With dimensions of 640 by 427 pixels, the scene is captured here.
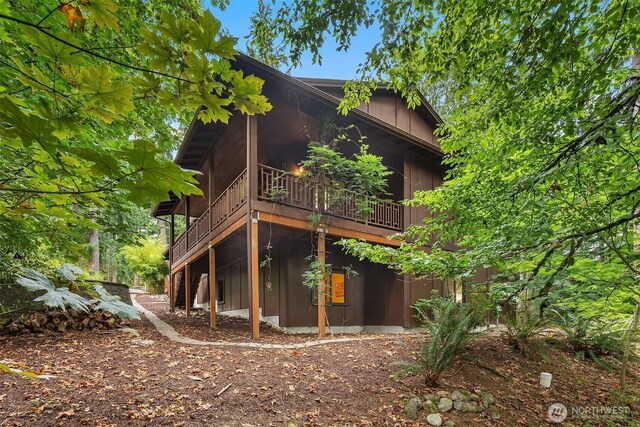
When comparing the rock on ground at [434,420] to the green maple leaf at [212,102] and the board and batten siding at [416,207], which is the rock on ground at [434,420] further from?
the board and batten siding at [416,207]

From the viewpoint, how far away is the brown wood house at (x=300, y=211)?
24.0 feet

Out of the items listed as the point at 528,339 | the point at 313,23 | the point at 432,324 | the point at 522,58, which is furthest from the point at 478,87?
the point at 528,339

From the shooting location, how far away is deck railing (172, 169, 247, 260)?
7668mm

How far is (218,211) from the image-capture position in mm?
9312

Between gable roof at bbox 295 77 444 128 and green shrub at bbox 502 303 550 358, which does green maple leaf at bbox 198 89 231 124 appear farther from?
green shrub at bbox 502 303 550 358

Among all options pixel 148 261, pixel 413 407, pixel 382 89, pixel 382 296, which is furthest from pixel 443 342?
pixel 148 261

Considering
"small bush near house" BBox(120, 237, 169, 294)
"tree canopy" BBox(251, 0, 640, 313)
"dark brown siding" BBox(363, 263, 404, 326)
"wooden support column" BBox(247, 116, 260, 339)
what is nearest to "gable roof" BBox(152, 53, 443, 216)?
"wooden support column" BBox(247, 116, 260, 339)

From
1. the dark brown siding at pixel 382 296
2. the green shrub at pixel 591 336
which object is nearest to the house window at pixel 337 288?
the dark brown siding at pixel 382 296

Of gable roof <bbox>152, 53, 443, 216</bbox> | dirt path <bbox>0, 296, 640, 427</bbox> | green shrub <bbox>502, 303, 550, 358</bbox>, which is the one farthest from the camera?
green shrub <bbox>502, 303, 550, 358</bbox>

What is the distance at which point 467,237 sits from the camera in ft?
18.3

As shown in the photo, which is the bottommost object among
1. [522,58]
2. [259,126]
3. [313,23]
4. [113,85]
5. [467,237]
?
[467,237]

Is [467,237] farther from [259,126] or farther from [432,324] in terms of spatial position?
[259,126]

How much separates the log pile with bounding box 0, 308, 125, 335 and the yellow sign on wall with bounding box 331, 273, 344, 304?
5.48m

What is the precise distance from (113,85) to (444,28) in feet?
12.5
